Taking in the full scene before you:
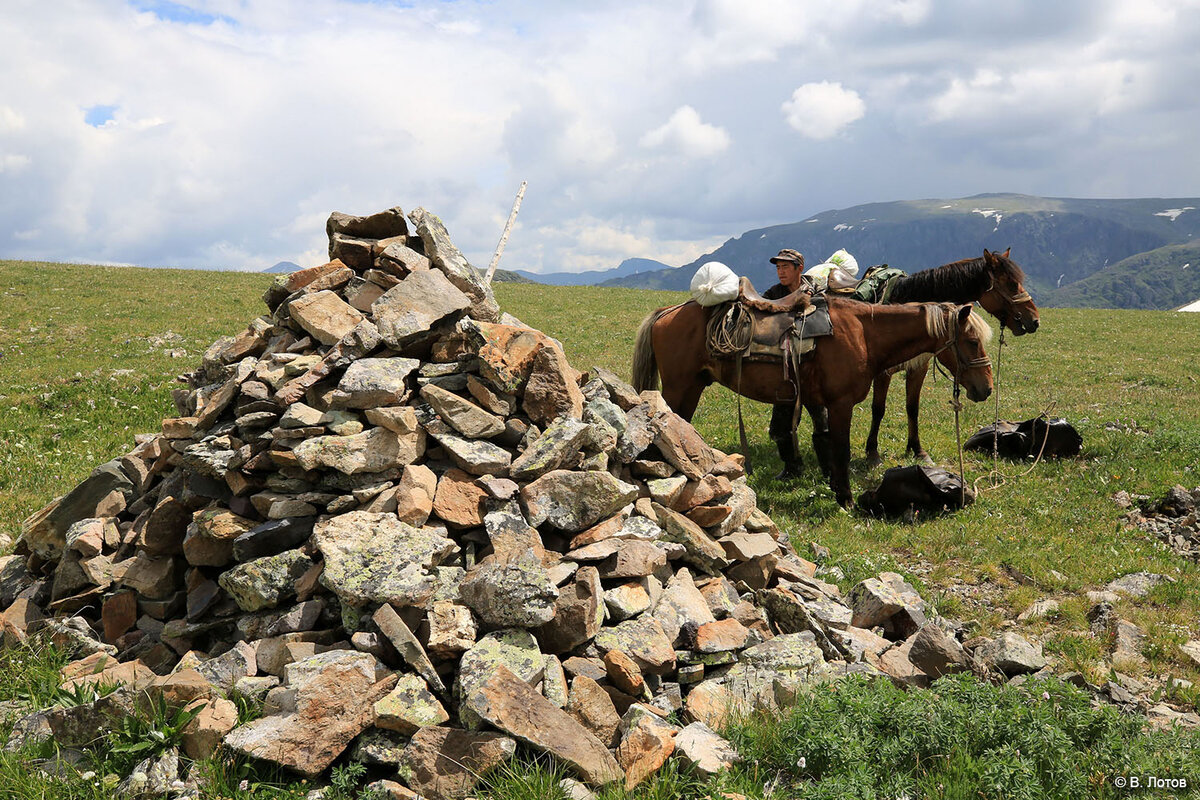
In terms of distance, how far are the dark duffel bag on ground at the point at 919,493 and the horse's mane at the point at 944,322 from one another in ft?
7.05

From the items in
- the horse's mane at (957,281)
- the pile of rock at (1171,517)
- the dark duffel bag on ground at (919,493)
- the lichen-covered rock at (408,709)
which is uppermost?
the horse's mane at (957,281)

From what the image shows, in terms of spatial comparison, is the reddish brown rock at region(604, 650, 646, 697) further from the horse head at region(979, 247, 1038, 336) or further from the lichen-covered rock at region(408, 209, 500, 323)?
the horse head at region(979, 247, 1038, 336)

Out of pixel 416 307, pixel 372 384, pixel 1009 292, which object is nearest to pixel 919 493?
pixel 1009 292

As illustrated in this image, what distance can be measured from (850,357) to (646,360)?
10.9 ft

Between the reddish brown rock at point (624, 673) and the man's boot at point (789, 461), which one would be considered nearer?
the reddish brown rock at point (624, 673)

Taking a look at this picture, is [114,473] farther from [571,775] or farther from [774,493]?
[774,493]

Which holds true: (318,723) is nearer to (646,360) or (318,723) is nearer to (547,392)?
(547,392)

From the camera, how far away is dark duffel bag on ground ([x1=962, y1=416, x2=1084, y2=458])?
13.0 m

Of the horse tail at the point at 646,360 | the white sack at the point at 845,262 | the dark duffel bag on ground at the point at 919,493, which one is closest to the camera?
the dark duffel bag on ground at the point at 919,493

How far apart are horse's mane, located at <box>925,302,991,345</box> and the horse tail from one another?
4.22 m

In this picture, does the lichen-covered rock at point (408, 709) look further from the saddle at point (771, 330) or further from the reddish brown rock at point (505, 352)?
the saddle at point (771, 330)

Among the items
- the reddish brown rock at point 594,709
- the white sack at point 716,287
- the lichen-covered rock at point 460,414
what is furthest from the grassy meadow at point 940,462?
the white sack at point 716,287

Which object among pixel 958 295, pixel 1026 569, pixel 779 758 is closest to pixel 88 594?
pixel 779 758

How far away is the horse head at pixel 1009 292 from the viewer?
41.5 ft
